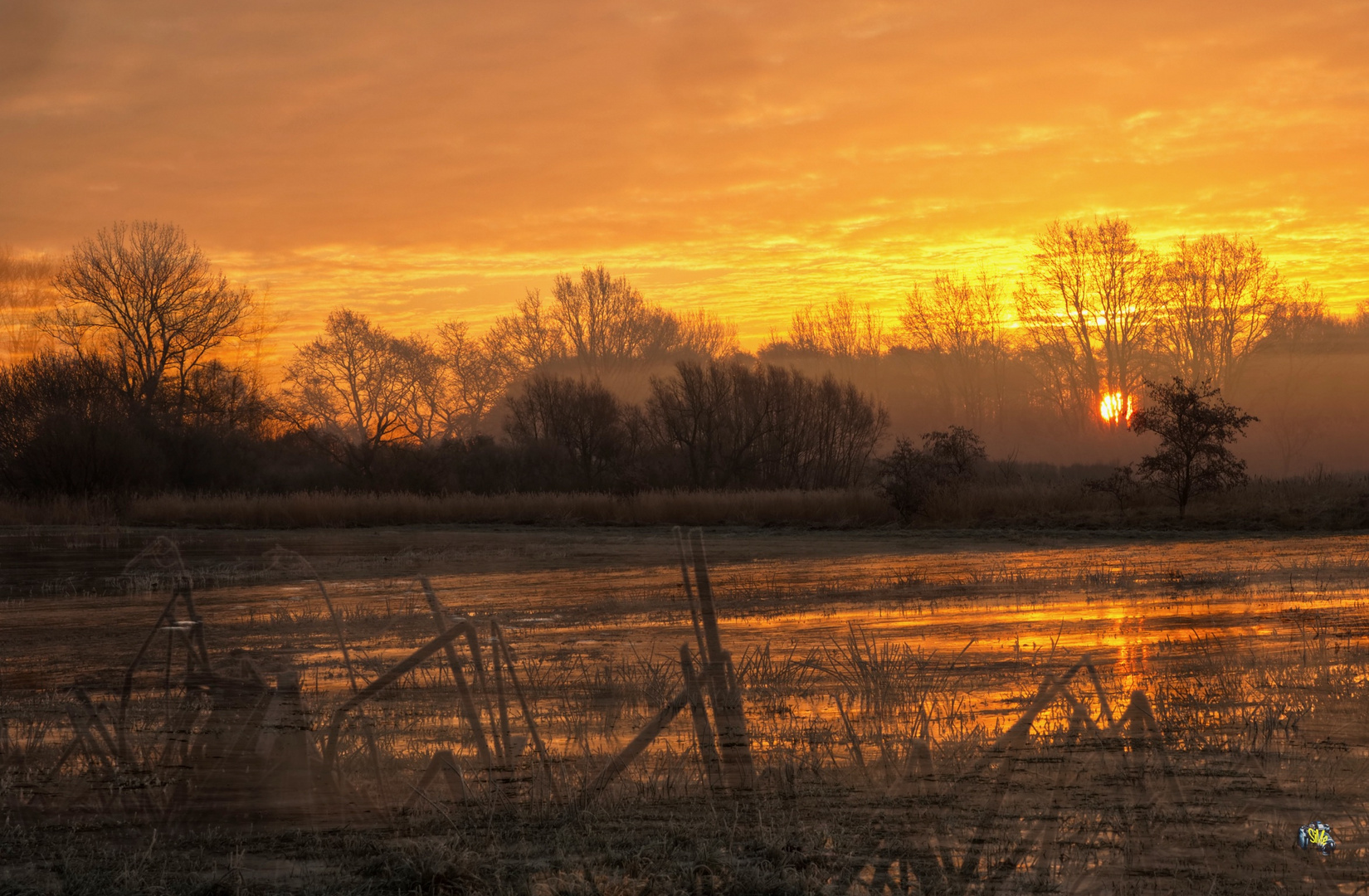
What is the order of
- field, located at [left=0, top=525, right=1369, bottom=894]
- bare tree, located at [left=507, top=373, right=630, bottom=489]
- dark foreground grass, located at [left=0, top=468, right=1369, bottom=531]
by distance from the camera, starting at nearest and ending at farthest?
field, located at [left=0, top=525, right=1369, bottom=894] → dark foreground grass, located at [left=0, top=468, right=1369, bottom=531] → bare tree, located at [left=507, top=373, right=630, bottom=489]

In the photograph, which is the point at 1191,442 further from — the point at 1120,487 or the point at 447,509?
the point at 447,509

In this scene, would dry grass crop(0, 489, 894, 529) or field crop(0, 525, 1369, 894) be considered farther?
dry grass crop(0, 489, 894, 529)

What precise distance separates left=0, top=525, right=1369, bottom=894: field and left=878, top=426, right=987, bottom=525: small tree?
23861 millimetres

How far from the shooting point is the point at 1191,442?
3294 cm

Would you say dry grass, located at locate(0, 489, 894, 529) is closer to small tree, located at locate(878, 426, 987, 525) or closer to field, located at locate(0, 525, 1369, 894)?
small tree, located at locate(878, 426, 987, 525)

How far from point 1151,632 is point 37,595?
52.0 ft

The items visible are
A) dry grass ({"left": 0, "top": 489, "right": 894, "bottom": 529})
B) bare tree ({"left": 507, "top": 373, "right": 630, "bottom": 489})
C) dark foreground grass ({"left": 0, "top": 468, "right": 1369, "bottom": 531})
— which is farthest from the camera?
bare tree ({"left": 507, "top": 373, "right": 630, "bottom": 489})

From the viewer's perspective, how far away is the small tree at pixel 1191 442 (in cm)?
3294

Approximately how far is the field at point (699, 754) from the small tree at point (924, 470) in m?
23.9

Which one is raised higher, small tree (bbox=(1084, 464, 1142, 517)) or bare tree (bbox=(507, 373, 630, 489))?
bare tree (bbox=(507, 373, 630, 489))

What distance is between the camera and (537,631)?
12.6m

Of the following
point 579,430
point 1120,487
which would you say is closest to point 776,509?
point 1120,487

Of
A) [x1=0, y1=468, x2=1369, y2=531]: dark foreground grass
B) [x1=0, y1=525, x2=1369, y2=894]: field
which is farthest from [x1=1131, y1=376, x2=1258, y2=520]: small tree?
[x1=0, y1=525, x2=1369, y2=894]: field

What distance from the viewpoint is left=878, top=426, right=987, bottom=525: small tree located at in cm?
3728
